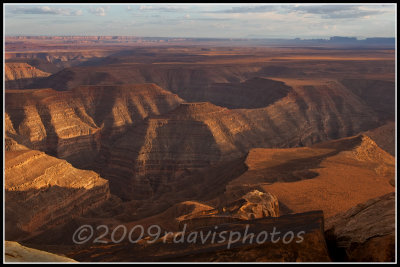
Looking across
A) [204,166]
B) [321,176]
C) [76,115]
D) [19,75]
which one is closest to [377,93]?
[204,166]

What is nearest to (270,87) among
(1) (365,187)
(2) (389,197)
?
(1) (365,187)

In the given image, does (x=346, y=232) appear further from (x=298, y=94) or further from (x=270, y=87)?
(x=270, y=87)

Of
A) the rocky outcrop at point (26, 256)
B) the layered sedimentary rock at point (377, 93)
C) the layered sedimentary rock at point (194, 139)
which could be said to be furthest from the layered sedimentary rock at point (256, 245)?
the layered sedimentary rock at point (377, 93)

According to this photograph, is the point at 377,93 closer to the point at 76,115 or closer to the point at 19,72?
the point at 76,115

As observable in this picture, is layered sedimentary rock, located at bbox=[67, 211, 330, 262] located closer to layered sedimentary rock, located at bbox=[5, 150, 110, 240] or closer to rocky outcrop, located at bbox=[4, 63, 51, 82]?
layered sedimentary rock, located at bbox=[5, 150, 110, 240]

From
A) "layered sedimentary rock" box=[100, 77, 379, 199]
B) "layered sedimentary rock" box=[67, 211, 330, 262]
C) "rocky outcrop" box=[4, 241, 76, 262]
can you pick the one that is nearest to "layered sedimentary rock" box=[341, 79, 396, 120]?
"layered sedimentary rock" box=[100, 77, 379, 199]

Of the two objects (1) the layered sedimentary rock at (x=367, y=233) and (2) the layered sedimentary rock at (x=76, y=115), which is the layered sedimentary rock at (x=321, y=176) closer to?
(1) the layered sedimentary rock at (x=367, y=233)

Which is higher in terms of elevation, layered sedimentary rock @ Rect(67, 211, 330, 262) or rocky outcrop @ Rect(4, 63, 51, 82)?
layered sedimentary rock @ Rect(67, 211, 330, 262)
